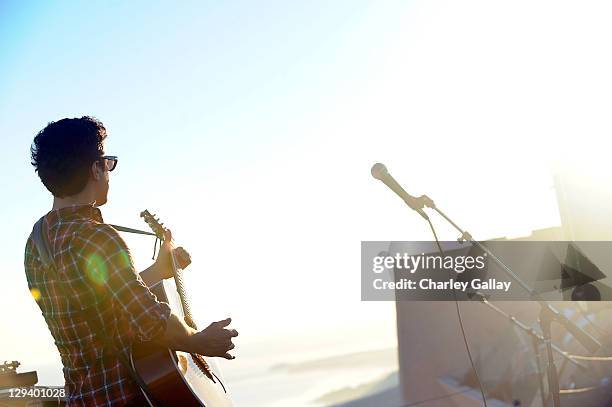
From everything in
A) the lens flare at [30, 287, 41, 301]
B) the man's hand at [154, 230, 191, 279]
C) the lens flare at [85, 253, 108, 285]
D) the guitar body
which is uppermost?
the man's hand at [154, 230, 191, 279]

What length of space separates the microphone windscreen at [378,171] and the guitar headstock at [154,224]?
3.74 ft

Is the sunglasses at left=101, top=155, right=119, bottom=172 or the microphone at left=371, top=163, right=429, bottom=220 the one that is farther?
the microphone at left=371, top=163, right=429, bottom=220

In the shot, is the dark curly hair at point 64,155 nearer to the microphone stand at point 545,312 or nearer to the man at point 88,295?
the man at point 88,295

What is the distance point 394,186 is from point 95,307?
5.45 ft

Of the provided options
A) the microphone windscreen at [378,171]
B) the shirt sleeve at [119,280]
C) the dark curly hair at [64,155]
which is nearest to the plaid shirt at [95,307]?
the shirt sleeve at [119,280]

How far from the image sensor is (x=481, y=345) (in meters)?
7.77

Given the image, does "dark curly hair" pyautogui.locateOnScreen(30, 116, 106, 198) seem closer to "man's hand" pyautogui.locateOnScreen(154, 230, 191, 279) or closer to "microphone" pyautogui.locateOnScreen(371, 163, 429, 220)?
"man's hand" pyautogui.locateOnScreen(154, 230, 191, 279)

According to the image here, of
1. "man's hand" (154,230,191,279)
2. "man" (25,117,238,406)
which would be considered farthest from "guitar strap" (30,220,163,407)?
"man's hand" (154,230,191,279)

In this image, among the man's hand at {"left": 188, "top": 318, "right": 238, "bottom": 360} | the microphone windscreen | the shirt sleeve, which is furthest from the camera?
the microphone windscreen

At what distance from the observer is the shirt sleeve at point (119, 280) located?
6.49 ft

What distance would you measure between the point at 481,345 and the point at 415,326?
1.56 metres

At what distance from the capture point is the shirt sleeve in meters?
1.98

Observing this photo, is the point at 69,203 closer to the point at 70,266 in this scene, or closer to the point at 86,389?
the point at 70,266

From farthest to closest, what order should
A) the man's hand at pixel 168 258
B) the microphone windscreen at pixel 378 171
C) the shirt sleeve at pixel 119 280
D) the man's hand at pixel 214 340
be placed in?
the microphone windscreen at pixel 378 171 → the man's hand at pixel 168 258 → the man's hand at pixel 214 340 → the shirt sleeve at pixel 119 280
